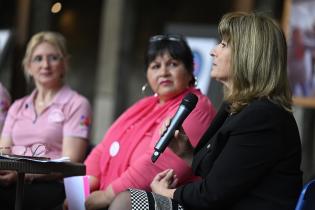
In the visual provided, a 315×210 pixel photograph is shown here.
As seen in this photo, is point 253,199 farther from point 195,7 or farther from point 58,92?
point 195,7

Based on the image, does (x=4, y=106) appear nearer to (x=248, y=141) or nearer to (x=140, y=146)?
(x=140, y=146)

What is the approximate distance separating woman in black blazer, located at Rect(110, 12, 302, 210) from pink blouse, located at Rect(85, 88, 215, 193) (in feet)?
0.95

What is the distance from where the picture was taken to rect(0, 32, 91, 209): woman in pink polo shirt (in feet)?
11.6

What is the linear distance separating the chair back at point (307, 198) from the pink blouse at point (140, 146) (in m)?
0.78

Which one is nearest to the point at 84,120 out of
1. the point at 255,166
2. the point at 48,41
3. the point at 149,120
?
the point at 149,120

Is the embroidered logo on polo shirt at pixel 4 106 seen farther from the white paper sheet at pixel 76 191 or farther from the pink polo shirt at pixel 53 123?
the white paper sheet at pixel 76 191

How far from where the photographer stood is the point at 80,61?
9125mm

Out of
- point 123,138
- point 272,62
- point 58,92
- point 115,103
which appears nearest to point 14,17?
point 115,103

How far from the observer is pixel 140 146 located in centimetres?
347

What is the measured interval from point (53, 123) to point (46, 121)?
0.17 ft

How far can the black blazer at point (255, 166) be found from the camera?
8.50 ft

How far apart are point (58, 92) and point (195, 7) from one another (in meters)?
4.70

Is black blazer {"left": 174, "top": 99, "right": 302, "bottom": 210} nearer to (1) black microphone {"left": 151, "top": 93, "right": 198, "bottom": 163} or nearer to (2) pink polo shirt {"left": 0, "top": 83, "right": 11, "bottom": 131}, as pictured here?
(1) black microphone {"left": 151, "top": 93, "right": 198, "bottom": 163}

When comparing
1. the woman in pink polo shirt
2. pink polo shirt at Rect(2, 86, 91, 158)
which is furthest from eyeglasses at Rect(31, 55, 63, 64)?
pink polo shirt at Rect(2, 86, 91, 158)
